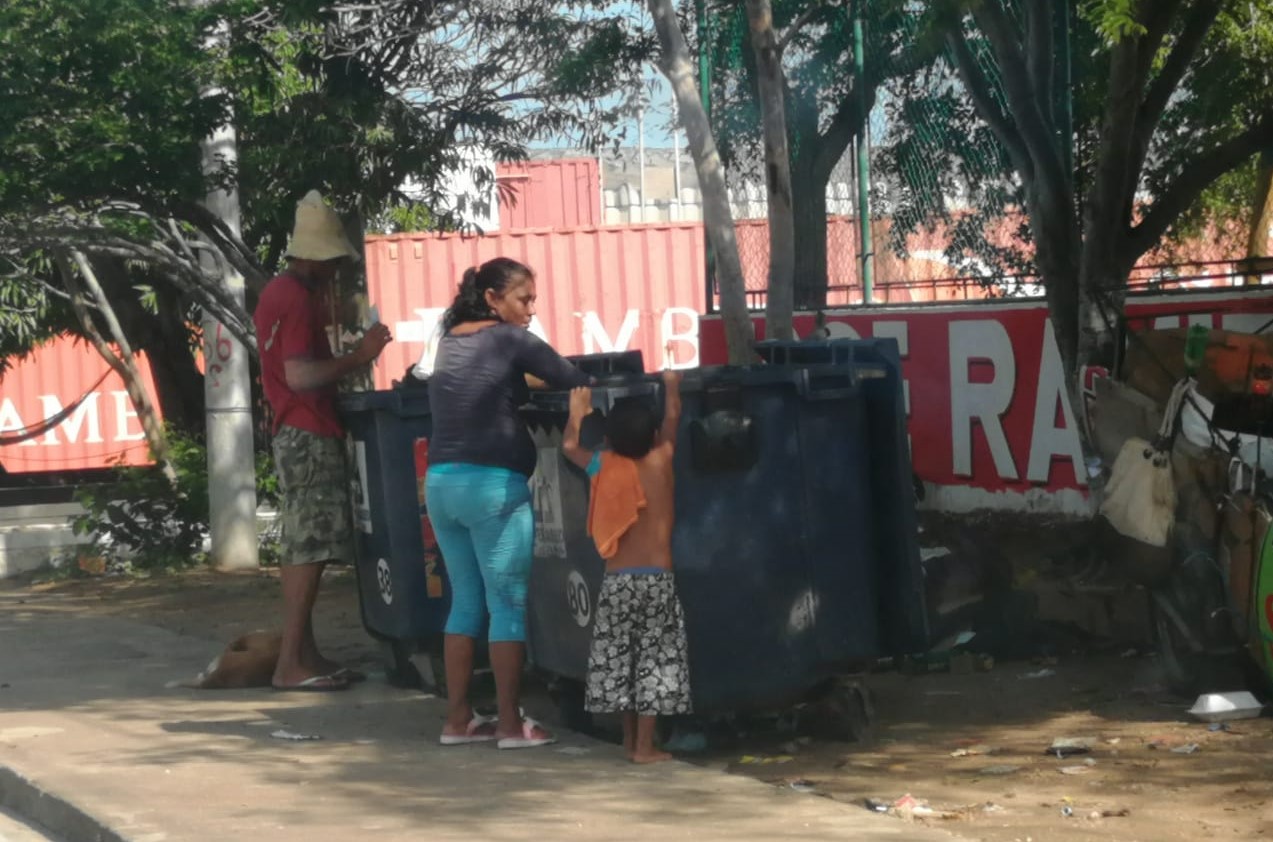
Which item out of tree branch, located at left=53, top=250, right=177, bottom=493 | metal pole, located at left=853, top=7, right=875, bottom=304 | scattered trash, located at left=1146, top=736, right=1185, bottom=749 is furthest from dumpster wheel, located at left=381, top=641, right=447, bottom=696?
tree branch, located at left=53, top=250, right=177, bottom=493

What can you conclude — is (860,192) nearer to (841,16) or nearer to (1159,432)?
(841,16)

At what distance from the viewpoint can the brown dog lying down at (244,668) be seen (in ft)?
26.1

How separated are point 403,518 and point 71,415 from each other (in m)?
19.2

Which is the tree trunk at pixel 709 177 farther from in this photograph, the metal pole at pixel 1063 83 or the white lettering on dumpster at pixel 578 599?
the white lettering on dumpster at pixel 578 599

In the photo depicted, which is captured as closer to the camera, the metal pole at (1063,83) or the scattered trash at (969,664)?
the scattered trash at (969,664)

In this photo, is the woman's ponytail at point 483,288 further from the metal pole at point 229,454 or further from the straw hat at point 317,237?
the metal pole at point 229,454

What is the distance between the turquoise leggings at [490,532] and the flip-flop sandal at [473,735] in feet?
1.48

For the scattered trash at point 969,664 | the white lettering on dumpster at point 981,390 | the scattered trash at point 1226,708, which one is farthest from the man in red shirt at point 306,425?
the white lettering on dumpster at point 981,390

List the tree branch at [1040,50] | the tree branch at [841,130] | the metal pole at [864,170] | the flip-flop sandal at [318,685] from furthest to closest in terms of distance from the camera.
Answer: the tree branch at [841,130] → the metal pole at [864,170] → the tree branch at [1040,50] → the flip-flop sandal at [318,685]

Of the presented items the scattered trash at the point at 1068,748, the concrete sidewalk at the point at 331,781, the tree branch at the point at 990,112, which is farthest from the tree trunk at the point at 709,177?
the scattered trash at the point at 1068,748

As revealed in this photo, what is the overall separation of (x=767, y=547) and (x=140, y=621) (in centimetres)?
567

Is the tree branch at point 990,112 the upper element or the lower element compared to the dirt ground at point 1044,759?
upper

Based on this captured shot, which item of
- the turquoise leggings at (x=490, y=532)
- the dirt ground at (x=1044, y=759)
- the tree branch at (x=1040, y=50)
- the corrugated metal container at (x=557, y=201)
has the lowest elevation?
the dirt ground at (x=1044, y=759)

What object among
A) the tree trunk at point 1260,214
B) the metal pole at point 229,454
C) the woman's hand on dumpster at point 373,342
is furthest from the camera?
the metal pole at point 229,454
